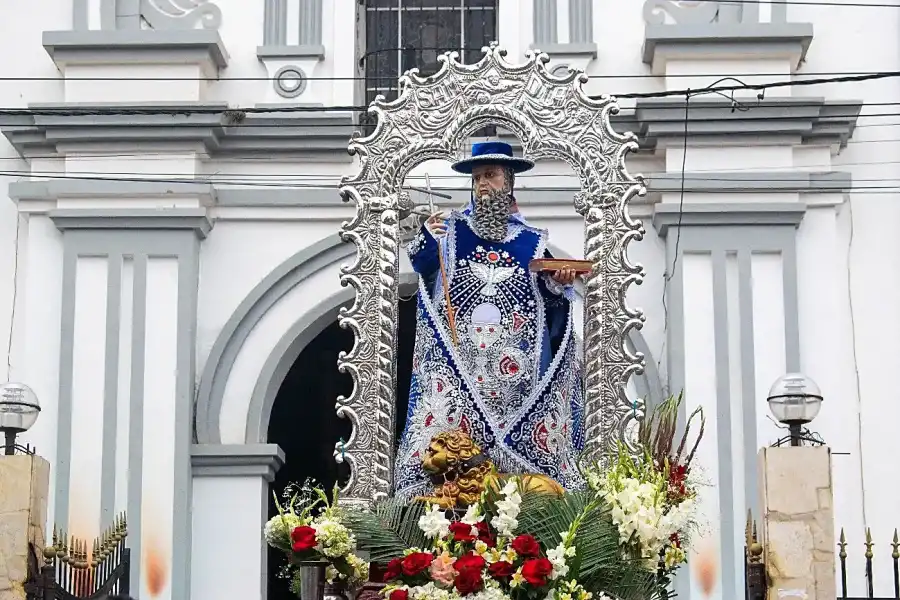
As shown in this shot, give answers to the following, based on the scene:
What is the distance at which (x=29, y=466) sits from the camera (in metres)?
11.0

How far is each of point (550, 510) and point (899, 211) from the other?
16.9ft

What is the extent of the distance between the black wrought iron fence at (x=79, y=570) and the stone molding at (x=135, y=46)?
299 cm

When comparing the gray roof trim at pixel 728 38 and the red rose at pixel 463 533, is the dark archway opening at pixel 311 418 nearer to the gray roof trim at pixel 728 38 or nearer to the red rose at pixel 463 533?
the gray roof trim at pixel 728 38

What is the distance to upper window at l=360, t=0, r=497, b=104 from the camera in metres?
14.6

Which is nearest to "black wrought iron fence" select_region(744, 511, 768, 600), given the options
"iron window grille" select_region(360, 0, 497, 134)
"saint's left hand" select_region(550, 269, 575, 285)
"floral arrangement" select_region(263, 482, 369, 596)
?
"saint's left hand" select_region(550, 269, 575, 285)

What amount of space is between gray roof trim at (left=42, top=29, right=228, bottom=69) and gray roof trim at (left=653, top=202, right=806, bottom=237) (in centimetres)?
293

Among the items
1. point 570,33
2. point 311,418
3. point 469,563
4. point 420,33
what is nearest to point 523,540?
point 469,563

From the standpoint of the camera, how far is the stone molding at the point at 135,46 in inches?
549

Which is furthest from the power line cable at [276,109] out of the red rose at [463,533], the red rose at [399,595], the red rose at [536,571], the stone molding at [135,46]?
the red rose at [399,595]

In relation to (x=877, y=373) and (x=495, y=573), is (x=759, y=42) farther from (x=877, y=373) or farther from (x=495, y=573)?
(x=495, y=573)

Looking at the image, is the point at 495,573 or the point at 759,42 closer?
the point at 495,573

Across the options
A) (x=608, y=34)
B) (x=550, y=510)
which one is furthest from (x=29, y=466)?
(x=608, y=34)

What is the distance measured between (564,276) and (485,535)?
1.90 m

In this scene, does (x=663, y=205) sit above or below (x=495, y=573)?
above
